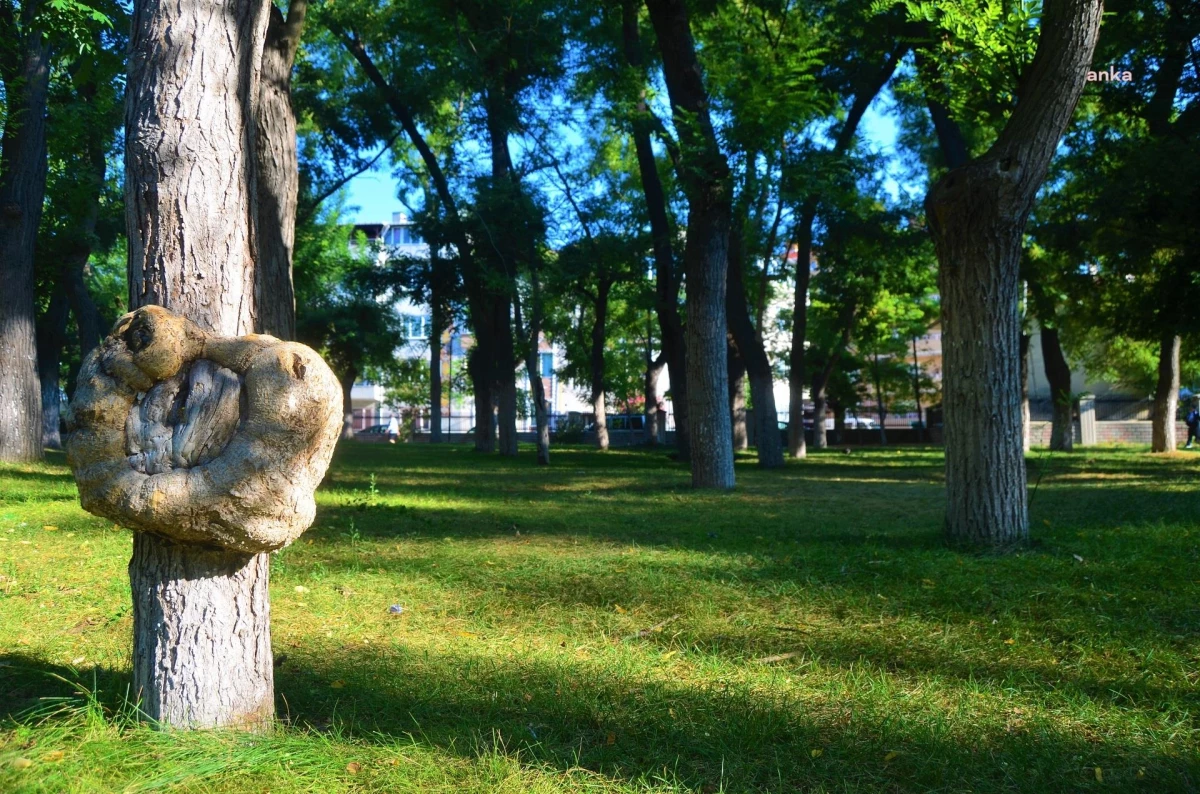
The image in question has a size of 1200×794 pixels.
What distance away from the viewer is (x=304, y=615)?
5230 mm

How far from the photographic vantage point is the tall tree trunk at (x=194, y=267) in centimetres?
Result: 319

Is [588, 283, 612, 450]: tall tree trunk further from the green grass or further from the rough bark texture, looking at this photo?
the green grass

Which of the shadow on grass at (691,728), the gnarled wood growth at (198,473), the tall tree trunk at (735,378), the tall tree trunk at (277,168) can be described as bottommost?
the shadow on grass at (691,728)

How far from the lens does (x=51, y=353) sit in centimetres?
2239

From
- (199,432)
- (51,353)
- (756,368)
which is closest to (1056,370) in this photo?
(756,368)

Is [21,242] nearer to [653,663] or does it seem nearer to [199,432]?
[199,432]

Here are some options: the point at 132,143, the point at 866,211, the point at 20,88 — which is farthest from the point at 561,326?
the point at 132,143

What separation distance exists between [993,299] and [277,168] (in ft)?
24.5

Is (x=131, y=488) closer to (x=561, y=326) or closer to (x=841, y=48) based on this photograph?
(x=841, y=48)

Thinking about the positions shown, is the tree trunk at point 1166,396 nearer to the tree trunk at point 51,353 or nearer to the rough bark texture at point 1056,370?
the rough bark texture at point 1056,370

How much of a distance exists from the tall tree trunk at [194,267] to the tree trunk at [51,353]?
20.6 metres

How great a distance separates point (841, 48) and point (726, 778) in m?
17.1

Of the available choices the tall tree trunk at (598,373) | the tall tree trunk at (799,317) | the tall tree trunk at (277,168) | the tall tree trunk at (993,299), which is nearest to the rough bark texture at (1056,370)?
the tall tree trunk at (799,317)

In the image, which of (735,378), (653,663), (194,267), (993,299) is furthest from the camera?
(735,378)
